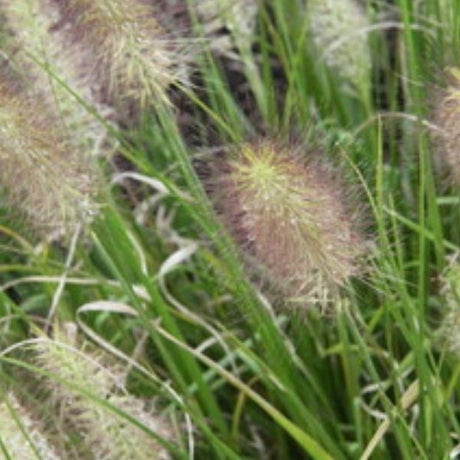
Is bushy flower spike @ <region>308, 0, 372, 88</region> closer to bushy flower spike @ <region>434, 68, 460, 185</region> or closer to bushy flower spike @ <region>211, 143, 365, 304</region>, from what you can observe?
bushy flower spike @ <region>434, 68, 460, 185</region>

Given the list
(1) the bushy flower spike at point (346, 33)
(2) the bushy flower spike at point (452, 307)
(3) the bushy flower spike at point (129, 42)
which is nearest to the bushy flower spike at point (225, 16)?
(1) the bushy flower spike at point (346, 33)

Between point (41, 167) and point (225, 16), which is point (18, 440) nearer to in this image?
point (41, 167)

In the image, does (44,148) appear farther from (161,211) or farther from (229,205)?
(161,211)

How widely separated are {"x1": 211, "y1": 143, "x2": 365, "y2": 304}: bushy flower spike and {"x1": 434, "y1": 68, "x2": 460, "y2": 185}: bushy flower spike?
129 millimetres

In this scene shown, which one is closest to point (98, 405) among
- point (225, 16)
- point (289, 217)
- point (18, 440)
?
point (18, 440)

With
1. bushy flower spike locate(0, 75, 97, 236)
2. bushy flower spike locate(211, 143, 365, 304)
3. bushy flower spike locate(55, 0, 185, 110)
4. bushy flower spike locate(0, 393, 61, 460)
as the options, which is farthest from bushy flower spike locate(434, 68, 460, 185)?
bushy flower spike locate(0, 393, 61, 460)

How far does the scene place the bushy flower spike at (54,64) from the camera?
1494 millimetres

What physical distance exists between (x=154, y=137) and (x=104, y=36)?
914mm

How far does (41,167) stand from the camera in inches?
51.6

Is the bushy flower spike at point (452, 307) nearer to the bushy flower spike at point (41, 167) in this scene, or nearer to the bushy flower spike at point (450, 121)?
the bushy flower spike at point (450, 121)

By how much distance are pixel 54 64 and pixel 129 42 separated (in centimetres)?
27

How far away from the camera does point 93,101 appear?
1629 mm

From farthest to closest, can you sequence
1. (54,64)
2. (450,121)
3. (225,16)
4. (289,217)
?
(225,16)
(54,64)
(450,121)
(289,217)

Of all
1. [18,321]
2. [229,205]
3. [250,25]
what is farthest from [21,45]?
[250,25]
